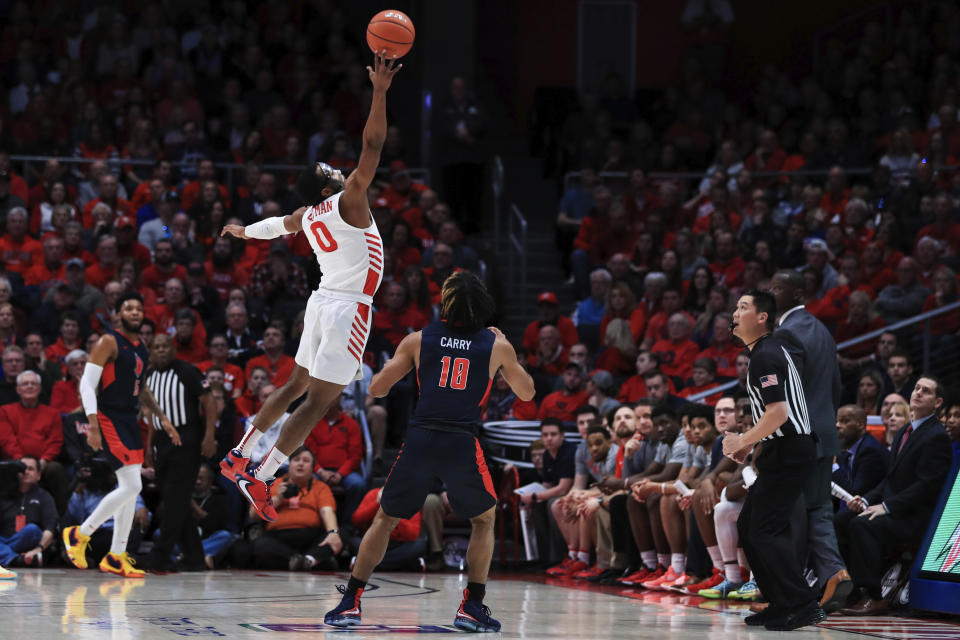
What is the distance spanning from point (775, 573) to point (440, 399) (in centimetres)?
227

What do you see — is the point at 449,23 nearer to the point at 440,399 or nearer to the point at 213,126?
→ the point at 213,126

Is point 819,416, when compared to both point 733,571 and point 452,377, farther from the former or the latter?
point 452,377

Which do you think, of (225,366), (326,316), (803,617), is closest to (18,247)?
(225,366)

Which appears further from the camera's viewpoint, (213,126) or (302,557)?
(213,126)

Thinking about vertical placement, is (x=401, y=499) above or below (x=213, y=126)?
below

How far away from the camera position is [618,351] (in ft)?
47.0

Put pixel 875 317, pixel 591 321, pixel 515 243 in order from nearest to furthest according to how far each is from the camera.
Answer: pixel 875 317 → pixel 591 321 → pixel 515 243

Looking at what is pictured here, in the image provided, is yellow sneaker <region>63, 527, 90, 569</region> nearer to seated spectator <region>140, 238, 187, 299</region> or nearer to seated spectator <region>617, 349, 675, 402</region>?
seated spectator <region>140, 238, 187, 299</region>

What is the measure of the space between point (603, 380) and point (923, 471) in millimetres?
4265

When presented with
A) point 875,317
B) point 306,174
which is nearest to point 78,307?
point 306,174

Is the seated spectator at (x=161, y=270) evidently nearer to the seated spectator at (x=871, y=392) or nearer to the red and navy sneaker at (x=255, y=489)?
the red and navy sneaker at (x=255, y=489)

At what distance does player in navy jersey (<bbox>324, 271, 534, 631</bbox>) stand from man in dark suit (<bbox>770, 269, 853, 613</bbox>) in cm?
195

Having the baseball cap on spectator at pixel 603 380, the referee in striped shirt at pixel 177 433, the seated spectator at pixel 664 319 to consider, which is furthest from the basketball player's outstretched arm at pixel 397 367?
the seated spectator at pixel 664 319

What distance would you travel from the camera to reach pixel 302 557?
39.1 ft
